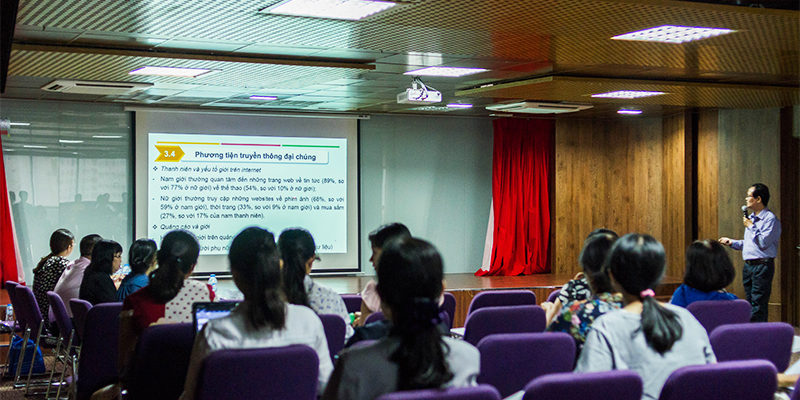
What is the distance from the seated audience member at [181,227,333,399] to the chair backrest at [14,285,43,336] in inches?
145

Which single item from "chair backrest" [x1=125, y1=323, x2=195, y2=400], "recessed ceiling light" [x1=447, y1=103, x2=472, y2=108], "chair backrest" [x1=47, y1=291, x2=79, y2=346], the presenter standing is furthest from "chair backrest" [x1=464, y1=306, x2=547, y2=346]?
"recessed ceiling light" [x1=447, y1=103, x2=472, y2=108]

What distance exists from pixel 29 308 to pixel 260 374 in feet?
13.2

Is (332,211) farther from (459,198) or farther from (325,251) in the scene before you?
(459,198)

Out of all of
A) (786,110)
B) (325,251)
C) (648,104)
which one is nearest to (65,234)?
(325,251)

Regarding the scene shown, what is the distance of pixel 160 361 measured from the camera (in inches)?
120

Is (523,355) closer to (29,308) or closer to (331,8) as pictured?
(331,8)

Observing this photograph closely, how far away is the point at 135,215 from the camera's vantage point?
9.79 meters

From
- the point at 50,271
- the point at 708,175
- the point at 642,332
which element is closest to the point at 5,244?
the point at 50,271

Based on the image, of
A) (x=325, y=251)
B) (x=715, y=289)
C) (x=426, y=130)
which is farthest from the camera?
(x=426, y=130)

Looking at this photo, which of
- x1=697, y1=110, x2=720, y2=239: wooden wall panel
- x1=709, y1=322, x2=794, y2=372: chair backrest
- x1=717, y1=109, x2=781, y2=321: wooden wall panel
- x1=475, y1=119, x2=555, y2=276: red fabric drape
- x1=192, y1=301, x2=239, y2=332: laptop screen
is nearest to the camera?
x1=192, y1=301, x2=239, y2=332: laptop screen

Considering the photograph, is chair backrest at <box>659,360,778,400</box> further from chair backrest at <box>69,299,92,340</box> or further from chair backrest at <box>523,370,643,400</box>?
chair backrest at <box>69,299,92,340</box>

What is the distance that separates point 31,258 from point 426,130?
5.65m

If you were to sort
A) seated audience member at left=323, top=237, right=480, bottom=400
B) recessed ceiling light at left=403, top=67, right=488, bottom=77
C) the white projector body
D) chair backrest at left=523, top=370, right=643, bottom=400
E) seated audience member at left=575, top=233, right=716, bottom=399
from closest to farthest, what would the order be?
seated audience member at left=323, top=237, right=480, bottom=400
chair backrest at left=523, top=370, right=643, bottom=400
seated audience member at left=575, top=233, right=716, bottom=399
recessed ceiling light at left=403, top=67, right=488, bottom=77
the white projector body

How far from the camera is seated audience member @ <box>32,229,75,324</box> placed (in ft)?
20.2
